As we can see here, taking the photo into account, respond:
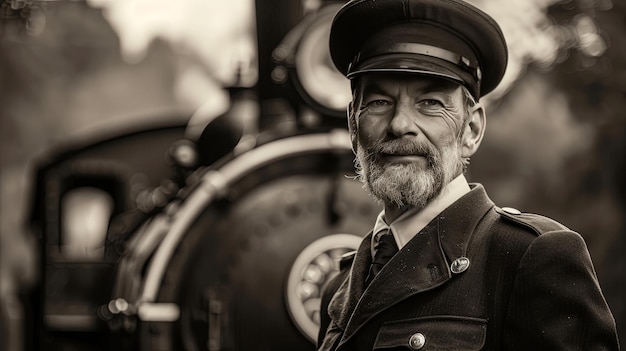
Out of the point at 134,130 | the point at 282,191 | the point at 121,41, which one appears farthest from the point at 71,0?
the point at 282,191

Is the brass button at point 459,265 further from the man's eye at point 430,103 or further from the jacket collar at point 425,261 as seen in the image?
the man's eye at point 430,103

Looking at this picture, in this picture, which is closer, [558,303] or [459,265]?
[558,303]

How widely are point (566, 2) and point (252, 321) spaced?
23.8 ft

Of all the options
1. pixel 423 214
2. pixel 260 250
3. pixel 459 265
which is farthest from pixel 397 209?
pixel 260 250

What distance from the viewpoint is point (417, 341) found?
184 centimetres

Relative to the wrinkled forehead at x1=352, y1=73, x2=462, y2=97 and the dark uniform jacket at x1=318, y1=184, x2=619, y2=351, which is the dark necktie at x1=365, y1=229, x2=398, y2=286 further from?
the wrinkled forehead at x1=352, y1=73, x2=462, y2=97

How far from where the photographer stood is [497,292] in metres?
1.85

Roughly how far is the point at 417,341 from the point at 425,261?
165mm

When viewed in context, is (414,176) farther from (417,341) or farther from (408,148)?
(417,341)

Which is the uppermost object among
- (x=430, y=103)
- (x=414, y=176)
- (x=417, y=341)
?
(x=430, y=103)

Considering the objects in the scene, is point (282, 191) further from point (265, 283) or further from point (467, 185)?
point (467, 185)

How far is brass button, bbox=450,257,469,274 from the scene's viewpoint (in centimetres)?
190

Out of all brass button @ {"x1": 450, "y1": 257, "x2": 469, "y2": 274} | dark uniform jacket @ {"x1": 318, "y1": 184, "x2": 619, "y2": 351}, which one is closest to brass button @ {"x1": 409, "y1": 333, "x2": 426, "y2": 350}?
dark uniform jacket @ {"x1": 318, "y1": 184, "x2": 619, "y2": 351}

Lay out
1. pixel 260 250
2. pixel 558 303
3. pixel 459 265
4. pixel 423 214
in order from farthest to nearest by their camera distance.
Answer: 1. pixel 260 250
2. pixel 423 214
3. pixel 459 265
4. pixel 558 303
